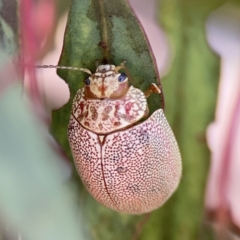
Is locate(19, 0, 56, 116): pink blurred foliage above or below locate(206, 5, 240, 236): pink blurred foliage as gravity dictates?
above

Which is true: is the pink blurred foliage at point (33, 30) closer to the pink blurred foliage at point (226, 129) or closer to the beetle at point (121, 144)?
the beetle at point (121, 144)

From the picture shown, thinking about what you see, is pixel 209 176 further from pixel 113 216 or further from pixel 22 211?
pixel 22 211

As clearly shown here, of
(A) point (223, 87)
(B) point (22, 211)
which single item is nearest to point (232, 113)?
(A) point (223, 87)

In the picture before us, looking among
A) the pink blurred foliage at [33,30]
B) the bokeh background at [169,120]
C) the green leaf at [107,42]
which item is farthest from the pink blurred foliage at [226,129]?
the pink blurred foliage at [33,30]

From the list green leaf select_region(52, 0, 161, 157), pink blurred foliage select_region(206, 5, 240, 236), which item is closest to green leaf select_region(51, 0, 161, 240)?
green leaf select_region(52, 0, 161, 157)

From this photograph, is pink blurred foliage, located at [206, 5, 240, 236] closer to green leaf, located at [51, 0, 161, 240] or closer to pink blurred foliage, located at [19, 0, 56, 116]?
green leaf, located at [51, 0, 161, 240]

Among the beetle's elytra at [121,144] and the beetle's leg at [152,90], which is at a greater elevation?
the beetle's leg at [152,90]

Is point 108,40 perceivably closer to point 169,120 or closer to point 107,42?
point 107,42
